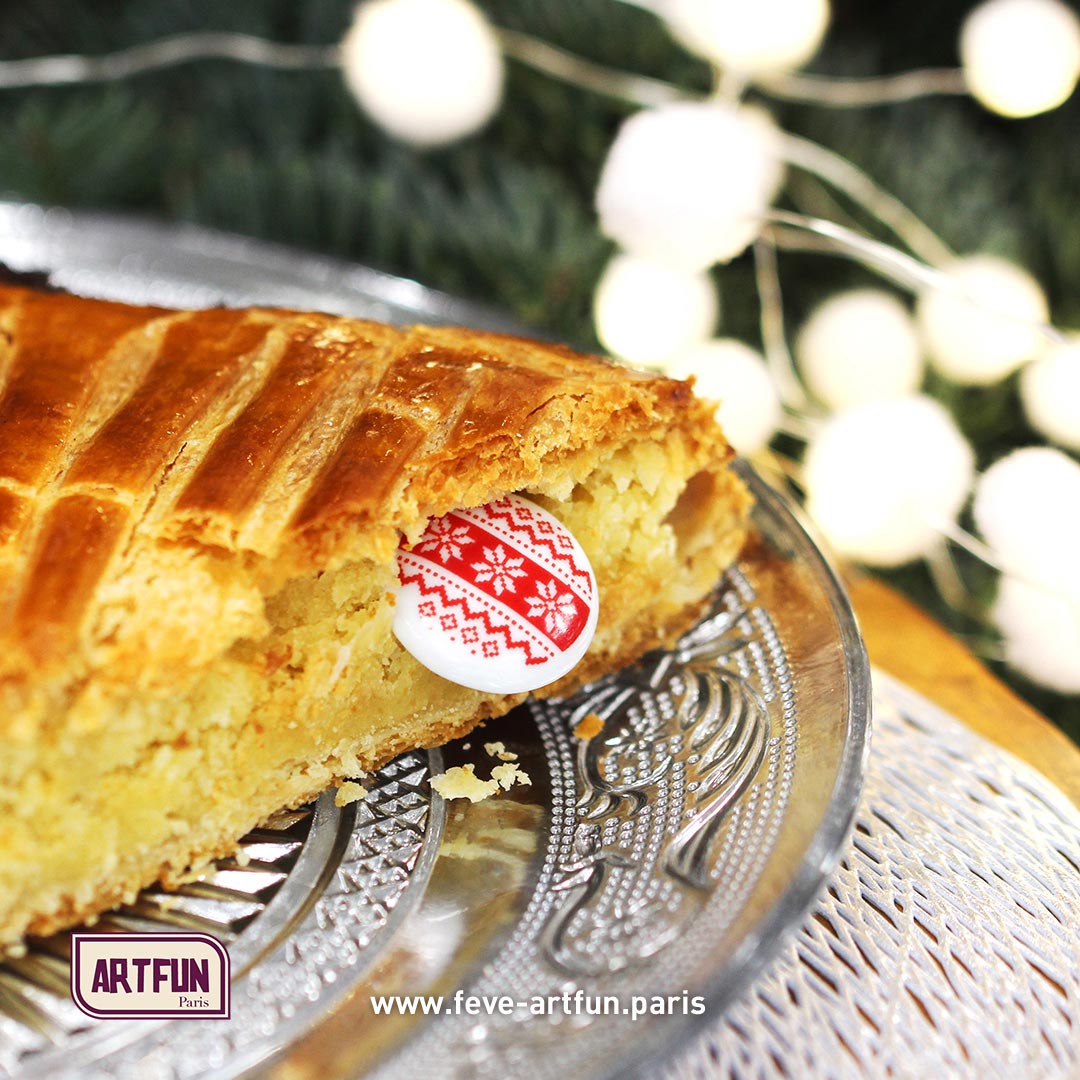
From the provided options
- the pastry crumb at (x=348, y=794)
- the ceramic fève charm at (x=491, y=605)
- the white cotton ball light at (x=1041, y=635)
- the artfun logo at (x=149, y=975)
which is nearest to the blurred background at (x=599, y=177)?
the white cotton ball light at (x=1041, y=635)

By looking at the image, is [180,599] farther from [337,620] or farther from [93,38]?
[93,38]

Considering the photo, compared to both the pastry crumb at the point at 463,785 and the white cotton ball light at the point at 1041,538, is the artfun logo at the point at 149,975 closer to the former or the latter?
the pastry crumb at the point at 463,785

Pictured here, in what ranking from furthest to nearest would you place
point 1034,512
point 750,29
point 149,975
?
point 750,29 < point 1034,512 < point 149,975

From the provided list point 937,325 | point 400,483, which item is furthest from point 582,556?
point 937,325

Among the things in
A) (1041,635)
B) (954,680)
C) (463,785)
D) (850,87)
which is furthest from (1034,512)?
(850,87)

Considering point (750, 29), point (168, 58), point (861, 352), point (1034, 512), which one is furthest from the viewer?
point (168, 58)

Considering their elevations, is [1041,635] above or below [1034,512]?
below

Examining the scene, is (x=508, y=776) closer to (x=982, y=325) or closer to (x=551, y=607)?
(x=551, y=607)
